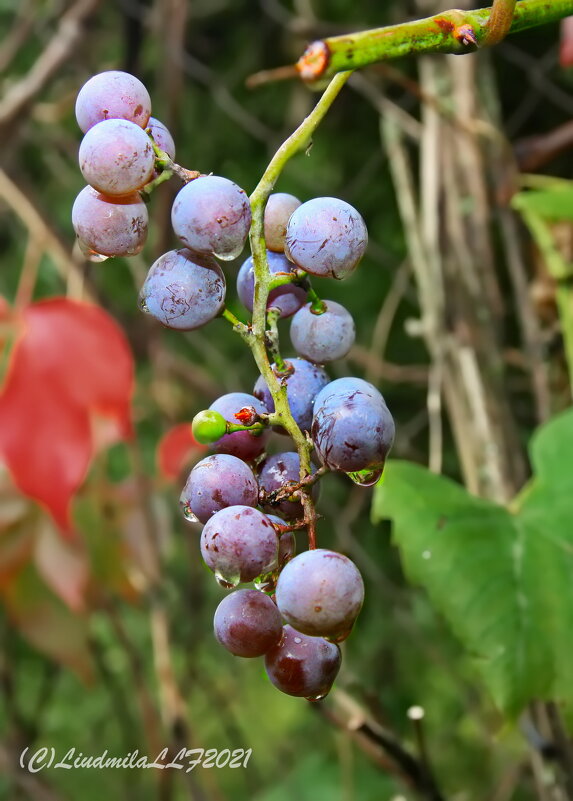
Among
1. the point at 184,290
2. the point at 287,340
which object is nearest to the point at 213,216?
the point at 184,290

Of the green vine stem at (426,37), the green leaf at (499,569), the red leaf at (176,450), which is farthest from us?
the red leaf at (176,450)

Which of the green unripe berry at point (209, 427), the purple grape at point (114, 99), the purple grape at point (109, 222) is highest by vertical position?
the purple grape at point (114, 99)

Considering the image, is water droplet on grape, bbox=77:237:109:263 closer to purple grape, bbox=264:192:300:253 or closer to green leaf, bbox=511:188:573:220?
purple grape, bbox=264:192:300:253

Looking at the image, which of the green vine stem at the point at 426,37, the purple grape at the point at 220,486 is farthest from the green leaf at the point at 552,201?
the purple grape at the point at 220,486

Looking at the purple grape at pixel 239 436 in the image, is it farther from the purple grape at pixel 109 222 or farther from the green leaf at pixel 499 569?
the green leaf at pixel 499 569

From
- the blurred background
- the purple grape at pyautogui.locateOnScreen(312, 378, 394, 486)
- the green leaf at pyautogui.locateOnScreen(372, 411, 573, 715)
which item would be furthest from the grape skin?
the blurred background

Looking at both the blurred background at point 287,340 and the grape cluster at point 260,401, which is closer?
the grape cluster at point 260,401

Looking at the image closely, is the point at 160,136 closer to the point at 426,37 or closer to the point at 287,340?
the point at 426,37
